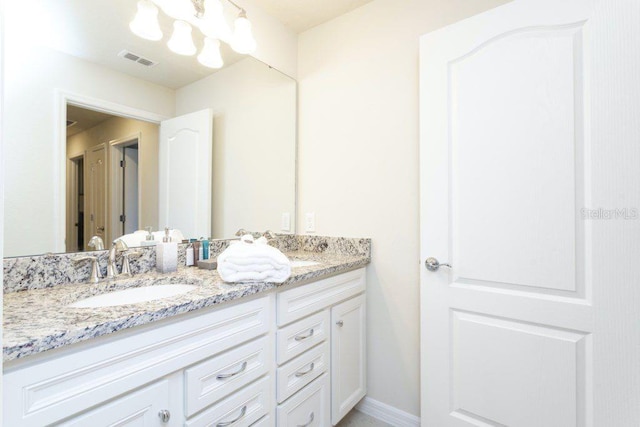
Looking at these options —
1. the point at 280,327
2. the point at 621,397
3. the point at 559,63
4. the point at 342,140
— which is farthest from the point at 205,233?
the point at 621,397

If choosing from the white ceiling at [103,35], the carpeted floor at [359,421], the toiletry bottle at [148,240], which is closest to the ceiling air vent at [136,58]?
the white ceiling at [103,35]

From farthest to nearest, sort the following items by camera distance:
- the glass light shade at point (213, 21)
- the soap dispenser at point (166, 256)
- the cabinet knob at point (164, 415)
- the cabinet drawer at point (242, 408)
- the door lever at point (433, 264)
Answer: the glass light shade at point (213, 21) < the door lever at point (433, 264) < the soap dispenser at point (166, 256) < the cabinet drawer at point (242, 408) < the cabinet knob at point (164, 415)

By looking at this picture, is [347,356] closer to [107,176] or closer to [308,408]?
[308,408]

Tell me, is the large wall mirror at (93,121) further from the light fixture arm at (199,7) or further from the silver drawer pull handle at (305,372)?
the silver drawer pull handle at (305,372)

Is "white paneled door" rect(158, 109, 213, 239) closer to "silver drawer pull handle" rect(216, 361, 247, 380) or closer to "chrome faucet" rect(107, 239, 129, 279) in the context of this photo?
"chrome faucet" rect(107, 239, 129, 279)

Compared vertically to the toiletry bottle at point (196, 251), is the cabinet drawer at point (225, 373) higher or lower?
lower

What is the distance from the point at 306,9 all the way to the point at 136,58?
3.31ft

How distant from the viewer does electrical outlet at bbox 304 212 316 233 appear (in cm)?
198

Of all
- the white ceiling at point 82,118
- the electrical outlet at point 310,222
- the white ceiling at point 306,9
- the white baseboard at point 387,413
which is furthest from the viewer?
the electrical outlet at point 310,222

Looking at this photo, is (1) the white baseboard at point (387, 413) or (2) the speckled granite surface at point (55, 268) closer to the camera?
(2) the speckled granite surface at point (55, 268)

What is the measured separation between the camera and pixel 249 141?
73.4 inches

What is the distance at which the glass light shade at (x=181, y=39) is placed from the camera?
1445 millimetres

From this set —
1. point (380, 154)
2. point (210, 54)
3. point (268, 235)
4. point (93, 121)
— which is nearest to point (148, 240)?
point (93, 121)

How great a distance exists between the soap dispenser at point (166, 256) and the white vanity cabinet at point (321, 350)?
48 centimetres
